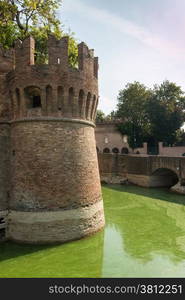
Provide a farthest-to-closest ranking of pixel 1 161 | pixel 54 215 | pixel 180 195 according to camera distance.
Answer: pixel 180 195 → pixel 1 161 → pixel 54 215

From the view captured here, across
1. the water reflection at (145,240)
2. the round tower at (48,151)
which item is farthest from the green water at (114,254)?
the round tower at (48,151)

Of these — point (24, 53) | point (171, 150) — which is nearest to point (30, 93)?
point (24, 53)

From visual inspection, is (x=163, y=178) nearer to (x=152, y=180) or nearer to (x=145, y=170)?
(x=152, y=180)

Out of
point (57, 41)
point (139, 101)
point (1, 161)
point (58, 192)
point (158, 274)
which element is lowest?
point (158, 274)

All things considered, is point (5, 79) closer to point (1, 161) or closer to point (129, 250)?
point (1, 161)

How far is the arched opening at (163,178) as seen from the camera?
30641 millimetres

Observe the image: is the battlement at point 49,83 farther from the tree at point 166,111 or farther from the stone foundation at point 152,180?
the tree at point 166,111

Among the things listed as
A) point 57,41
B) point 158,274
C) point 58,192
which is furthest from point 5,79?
point 158,274

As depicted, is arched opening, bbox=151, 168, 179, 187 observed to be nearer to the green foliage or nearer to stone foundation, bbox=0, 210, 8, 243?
the green foliage

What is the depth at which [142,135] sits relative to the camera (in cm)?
4441

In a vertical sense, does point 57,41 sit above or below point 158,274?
above

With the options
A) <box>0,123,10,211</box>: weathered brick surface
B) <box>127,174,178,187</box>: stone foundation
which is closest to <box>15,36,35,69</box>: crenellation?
<box>0,123,10,211</box>: weathered brick surface

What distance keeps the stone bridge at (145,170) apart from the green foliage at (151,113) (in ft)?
37.3

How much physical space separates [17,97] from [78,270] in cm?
853
